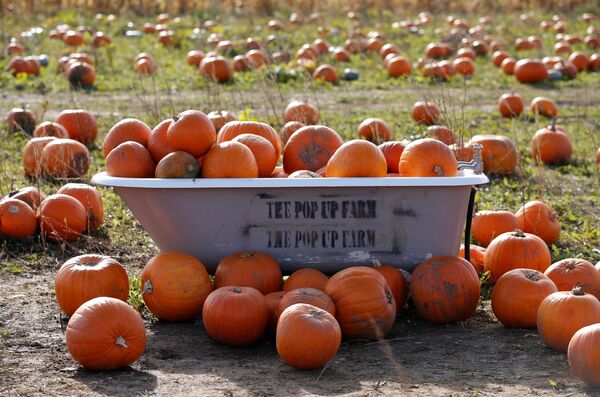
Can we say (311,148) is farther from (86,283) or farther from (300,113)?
(300,113)

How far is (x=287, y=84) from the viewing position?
481 inches

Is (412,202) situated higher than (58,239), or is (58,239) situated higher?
(412,202)

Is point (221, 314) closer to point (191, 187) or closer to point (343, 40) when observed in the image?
point (191, 187)

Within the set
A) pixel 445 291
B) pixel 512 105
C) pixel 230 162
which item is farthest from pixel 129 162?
pixel 512 105

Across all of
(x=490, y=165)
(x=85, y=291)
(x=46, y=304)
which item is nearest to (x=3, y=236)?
(x=46, y=304)

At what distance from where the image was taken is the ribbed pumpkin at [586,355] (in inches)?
158

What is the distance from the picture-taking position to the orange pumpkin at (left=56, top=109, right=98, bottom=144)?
8.87 metres

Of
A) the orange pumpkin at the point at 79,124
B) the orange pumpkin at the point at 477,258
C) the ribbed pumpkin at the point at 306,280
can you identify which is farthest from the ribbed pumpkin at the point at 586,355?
the orange pumpkin at the point at 79,124

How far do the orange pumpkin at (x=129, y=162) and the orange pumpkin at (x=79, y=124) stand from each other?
362 cm

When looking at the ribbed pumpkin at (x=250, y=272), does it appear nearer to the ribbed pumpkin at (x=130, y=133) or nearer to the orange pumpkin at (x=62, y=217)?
the ribbed pumpkin at (x=130, y=133)

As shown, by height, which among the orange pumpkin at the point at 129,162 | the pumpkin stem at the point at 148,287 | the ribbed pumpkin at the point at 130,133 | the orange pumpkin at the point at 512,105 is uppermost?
the ribbed pumpkin at the point at 130,133

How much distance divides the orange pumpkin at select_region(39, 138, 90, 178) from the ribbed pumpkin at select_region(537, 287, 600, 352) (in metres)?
4.10

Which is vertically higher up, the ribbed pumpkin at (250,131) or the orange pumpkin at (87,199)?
the ribbed pumpkin at (250,131)

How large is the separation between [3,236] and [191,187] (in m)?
1.88
